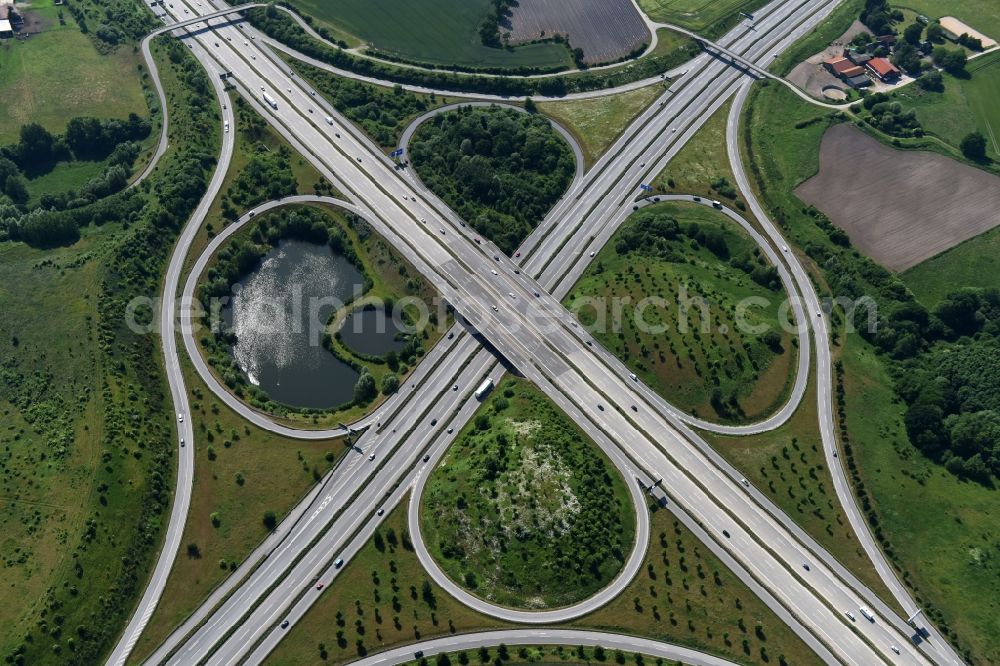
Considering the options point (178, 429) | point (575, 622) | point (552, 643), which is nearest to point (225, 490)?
point (178, 429)

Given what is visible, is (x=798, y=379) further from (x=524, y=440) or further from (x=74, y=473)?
(x=74, y=473)

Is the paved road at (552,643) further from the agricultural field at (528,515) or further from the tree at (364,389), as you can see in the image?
the tree at (364,389)

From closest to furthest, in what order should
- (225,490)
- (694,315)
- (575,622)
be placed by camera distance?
(575,622) → (225,490) → (694,315)

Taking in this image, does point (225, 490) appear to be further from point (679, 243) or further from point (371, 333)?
point (679, 243)

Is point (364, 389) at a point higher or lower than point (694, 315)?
lower

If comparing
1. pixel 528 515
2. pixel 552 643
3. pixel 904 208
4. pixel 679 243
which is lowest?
pixel 552 643

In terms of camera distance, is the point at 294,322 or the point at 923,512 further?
the point at 294,322

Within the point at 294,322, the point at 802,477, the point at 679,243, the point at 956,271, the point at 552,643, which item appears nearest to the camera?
the point at 552,643
